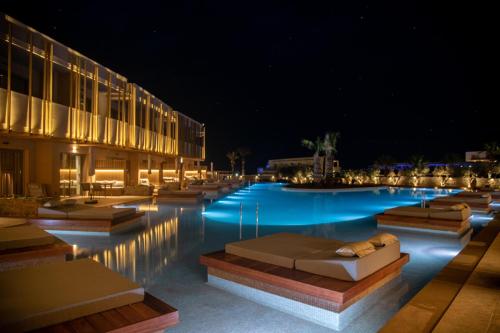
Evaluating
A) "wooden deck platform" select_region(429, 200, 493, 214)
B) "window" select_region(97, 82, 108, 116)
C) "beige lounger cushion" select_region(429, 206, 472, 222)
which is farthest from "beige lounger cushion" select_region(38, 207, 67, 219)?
"wooden deck platform" select_region(429, 200, 493, 214)

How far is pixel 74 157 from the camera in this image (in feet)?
49.1

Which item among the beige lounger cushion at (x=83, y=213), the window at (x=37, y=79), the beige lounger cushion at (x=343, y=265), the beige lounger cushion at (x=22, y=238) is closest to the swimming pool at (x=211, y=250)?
the beige lounger cushion at (x=343, y=265)

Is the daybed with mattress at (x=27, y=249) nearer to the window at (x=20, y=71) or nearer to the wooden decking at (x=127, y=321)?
the wooden decking at (x=127, y=321)

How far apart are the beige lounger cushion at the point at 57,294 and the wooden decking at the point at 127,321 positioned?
59 millimetres

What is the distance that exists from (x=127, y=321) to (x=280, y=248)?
7.23 ft

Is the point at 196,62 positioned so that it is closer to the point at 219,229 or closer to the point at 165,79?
the point at 165,79

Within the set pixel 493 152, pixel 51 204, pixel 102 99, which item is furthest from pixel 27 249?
pixel 493 152

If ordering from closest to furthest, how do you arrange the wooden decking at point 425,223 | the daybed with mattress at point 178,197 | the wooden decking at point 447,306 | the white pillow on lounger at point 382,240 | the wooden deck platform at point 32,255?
1. the wooden decking at point 447,306
2. the white pillow on lounger at point 382,240
3. the wooden deck platform at point 32,255
4. the wooden decking at point 425,223
5. the daybed with mattress at point 178,197

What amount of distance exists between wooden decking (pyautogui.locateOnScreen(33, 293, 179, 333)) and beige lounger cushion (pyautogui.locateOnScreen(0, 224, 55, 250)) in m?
2.77

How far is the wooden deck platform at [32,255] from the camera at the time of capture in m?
4.28

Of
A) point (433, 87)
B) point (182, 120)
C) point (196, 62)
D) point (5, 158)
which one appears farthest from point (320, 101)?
point (5, 158)

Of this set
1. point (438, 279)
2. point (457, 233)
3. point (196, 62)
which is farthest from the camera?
point (196, 62)

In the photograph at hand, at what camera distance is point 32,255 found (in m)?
4.46

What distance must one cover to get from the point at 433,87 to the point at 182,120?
2601cm
